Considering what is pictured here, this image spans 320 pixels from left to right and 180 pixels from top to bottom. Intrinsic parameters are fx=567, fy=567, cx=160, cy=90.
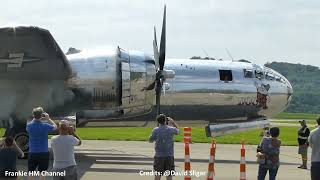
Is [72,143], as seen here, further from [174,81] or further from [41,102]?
[174,81]

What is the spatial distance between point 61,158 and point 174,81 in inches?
493

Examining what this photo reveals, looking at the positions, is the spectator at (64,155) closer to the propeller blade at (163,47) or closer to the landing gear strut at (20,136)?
the landing gear strut at (20,136)

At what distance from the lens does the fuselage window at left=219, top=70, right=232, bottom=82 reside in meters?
22.6

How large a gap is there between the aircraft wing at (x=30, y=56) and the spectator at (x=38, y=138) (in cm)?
587

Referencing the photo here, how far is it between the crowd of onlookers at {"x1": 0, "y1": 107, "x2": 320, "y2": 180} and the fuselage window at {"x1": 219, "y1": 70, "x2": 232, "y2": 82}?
9.81 m

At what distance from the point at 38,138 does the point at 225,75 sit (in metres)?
12.6

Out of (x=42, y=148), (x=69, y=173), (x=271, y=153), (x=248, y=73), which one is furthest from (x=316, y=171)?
(x=248, y=73)

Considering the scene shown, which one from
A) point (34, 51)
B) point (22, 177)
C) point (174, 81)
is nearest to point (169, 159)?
point (22, 177)

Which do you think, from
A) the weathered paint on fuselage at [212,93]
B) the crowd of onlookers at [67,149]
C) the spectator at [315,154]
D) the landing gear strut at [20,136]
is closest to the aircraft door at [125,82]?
the weathered paint on fuselage at [212,93]

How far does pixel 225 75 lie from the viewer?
2266cm

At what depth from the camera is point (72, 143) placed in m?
9.73

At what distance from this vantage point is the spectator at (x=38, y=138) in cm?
1109

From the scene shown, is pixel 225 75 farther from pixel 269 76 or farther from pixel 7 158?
pixel 7 158

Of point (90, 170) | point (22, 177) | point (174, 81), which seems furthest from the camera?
point (174, 81)
